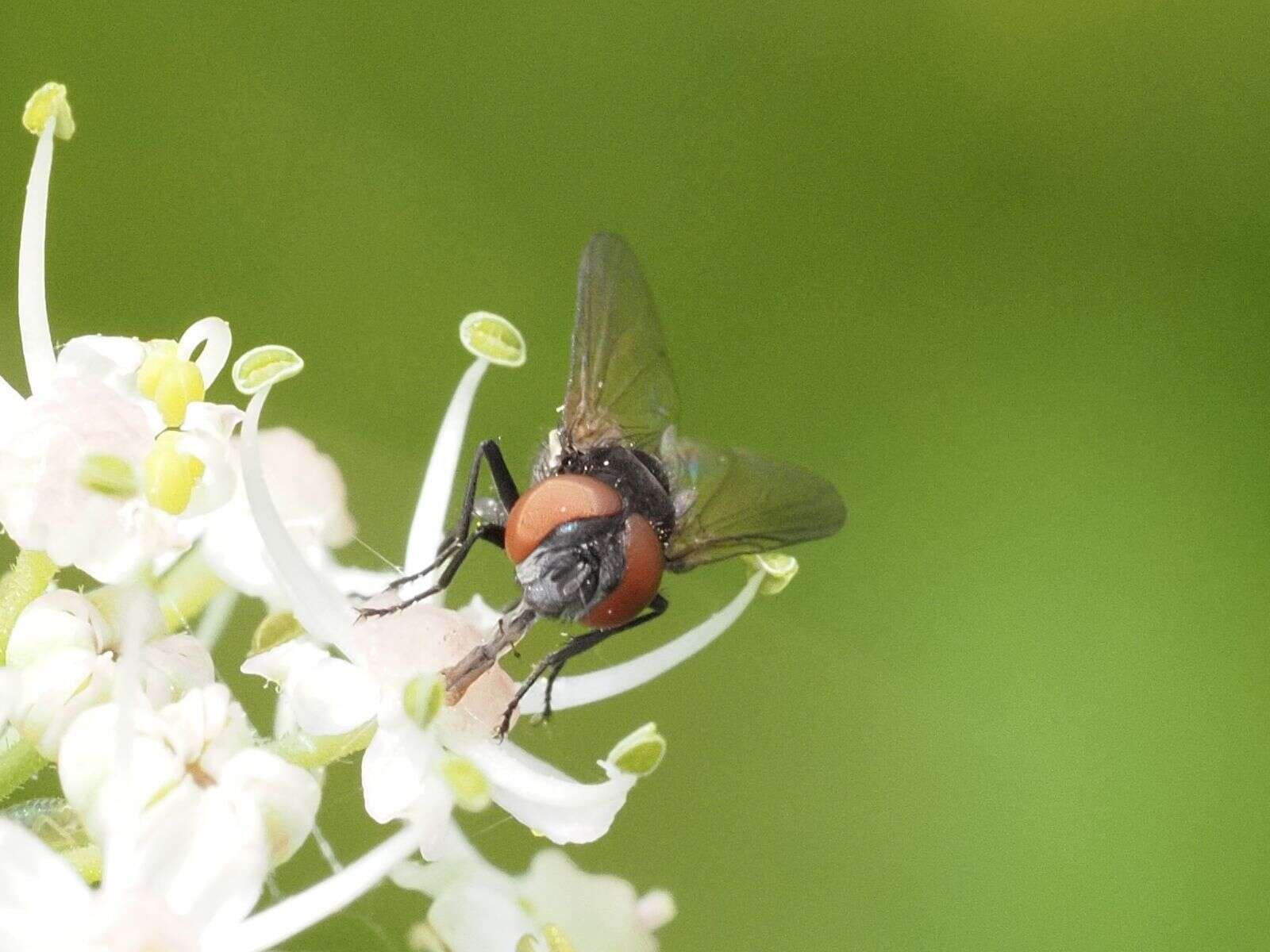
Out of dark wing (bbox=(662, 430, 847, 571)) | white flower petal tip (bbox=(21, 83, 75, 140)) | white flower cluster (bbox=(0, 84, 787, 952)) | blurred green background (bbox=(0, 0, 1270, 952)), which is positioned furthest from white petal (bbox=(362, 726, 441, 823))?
blurred green background (bbox=(0, 0, 1270, 952))

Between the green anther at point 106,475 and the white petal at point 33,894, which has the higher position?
the green anther at point 106,475

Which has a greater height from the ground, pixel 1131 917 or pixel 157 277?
pixel 157 277

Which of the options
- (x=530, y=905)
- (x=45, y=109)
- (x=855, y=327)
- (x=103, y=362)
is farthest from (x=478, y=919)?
(x=855, y=327)

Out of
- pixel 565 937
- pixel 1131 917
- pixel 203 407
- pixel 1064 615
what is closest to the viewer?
pixel 203 407

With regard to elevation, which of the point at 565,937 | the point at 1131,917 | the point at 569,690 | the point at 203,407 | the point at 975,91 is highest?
the point at 975,91

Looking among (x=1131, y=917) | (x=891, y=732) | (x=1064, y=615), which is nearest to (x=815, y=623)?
(x=891, y=732)

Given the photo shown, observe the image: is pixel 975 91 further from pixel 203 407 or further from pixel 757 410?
pixel 203 407

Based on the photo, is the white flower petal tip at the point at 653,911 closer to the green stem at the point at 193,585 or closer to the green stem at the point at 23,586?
the green stem at the point at 193,585

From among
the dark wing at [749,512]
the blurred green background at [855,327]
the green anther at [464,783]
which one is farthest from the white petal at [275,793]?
the blurred green background at [855,327]
